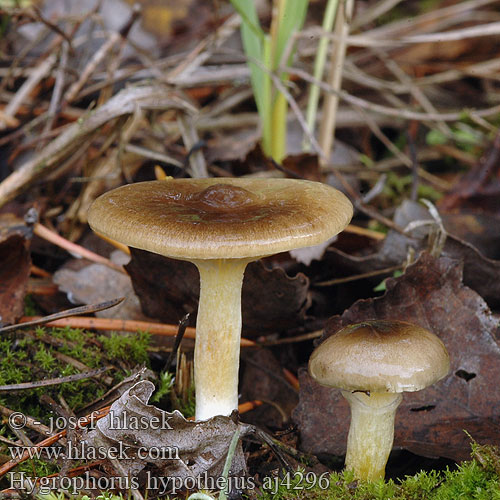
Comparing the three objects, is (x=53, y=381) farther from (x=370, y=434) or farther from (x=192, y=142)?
(x=192, y=142)

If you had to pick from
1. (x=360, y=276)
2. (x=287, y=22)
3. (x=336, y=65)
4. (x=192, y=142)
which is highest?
(x=287, y=22)

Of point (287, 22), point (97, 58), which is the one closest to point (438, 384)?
point (287, 22)

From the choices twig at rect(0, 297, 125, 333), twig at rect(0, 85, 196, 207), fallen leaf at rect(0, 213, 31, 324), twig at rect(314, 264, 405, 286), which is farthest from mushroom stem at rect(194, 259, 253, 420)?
twig at rect(0, 85, 196, 207)

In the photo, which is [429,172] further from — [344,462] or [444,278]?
[344,462]

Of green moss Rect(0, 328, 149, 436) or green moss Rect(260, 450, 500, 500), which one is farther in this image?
green moss Rect(0, 328, 149, 436)

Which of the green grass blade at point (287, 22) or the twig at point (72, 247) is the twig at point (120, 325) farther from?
the green grass blade at point (287, 22)

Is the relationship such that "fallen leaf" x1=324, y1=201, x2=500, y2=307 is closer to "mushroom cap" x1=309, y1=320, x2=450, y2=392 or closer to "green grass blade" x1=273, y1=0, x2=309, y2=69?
"mushroom cap" x1=309, y1=320, x2=450, y2=392

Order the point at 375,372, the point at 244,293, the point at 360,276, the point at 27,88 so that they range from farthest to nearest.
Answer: the point at 27,88 < the point at 360,276 < the point at 244,293 < the point at 375,372
